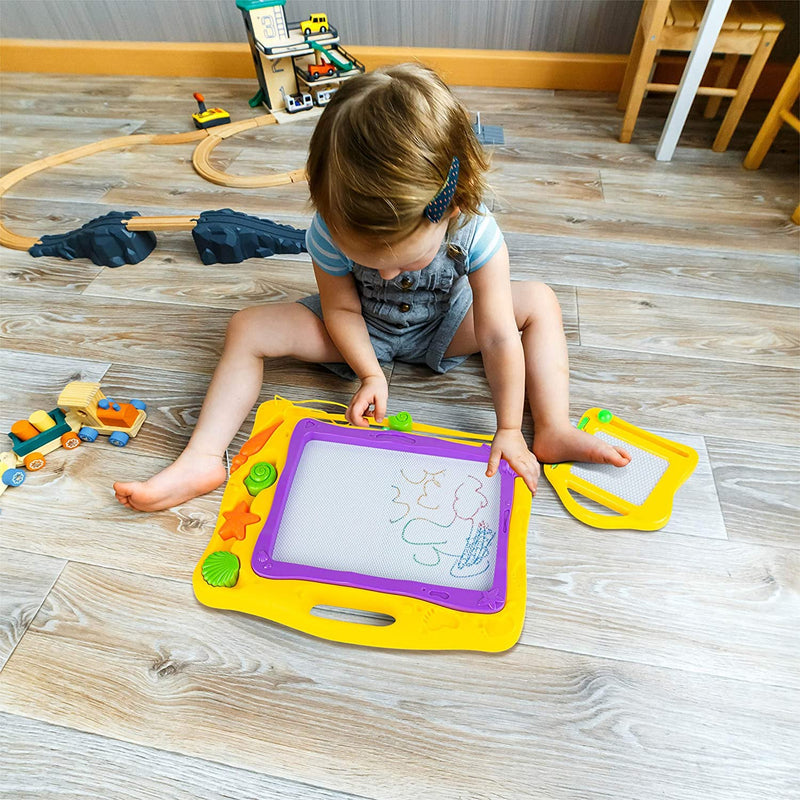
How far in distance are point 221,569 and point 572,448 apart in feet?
1.43

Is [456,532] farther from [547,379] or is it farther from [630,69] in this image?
[630,69]

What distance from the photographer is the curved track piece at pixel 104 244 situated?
980 millimetres

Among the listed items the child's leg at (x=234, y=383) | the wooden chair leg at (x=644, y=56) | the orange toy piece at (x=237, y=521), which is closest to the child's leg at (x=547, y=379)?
the child's leg at (x=234, y=383)

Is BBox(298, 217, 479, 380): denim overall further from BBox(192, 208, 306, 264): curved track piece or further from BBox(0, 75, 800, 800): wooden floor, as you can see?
BBox(192, 208, 306, 264): curved track piece

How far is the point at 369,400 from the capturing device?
667mm

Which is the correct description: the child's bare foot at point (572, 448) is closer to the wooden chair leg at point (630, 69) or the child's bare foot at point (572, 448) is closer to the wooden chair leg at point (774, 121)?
the wooden chair leg at point (774, 121)

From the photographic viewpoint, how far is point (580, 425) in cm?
74

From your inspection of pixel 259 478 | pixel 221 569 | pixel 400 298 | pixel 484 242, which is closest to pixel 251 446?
pixel 259 478


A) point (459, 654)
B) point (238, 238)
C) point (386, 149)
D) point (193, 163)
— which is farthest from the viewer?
point (193, 163)

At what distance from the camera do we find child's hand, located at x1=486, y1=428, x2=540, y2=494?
0.61m

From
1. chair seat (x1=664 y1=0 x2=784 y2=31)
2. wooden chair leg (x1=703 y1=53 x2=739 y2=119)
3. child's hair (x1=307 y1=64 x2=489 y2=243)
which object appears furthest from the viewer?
wooden chair leg (x1=703 y1=53 x2=739 y2=119)

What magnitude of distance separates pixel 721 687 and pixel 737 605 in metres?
0.09

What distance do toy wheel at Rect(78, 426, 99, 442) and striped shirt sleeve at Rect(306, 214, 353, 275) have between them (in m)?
0.38

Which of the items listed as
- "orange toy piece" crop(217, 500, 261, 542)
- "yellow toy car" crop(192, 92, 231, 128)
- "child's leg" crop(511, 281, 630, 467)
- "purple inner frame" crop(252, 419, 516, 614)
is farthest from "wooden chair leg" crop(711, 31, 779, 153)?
"orange toy piece" crop(217, 500, 261, 542)
